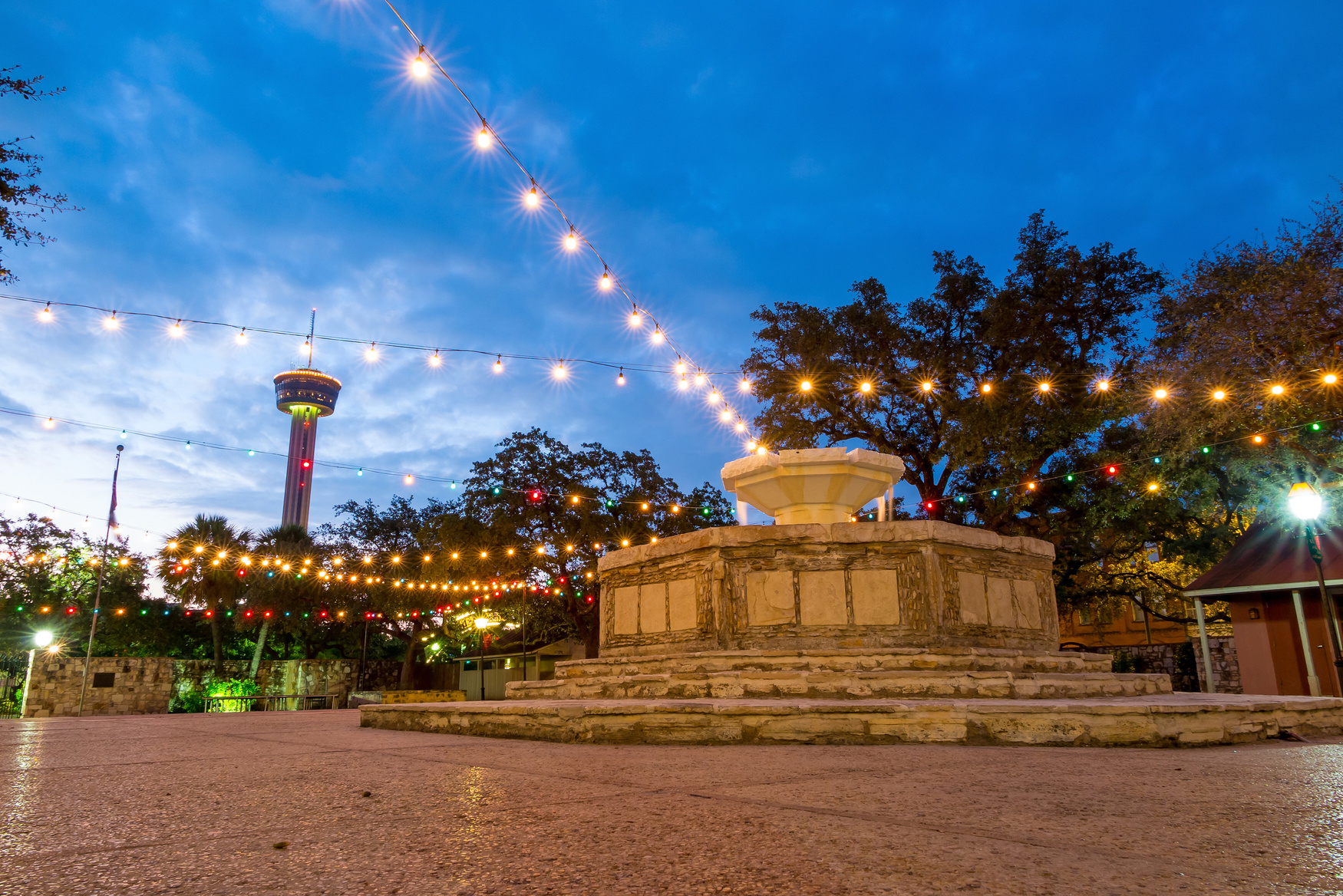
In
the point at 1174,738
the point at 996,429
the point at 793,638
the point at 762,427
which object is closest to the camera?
the point at 1174,738

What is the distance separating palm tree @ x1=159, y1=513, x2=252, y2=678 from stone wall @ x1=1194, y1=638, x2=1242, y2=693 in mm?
27200

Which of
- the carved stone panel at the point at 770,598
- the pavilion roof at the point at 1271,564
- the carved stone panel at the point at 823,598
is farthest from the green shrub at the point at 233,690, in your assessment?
the pavilion roof at the point at 1271,564

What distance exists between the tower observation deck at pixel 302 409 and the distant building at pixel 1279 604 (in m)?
118

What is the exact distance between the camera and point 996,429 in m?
20.1

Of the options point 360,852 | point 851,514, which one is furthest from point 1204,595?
point 360,852

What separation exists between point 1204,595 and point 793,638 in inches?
508

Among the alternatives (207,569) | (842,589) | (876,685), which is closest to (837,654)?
(876,685)

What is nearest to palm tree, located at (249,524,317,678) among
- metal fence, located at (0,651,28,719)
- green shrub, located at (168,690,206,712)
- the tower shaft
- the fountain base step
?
green shrub, located at (168,690,206,712)

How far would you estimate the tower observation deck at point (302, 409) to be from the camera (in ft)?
376

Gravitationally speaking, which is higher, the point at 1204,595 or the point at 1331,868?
the point at 1204,595

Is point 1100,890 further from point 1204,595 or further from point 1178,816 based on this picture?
point 1204,595

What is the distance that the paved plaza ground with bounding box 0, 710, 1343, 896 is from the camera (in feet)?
6.33

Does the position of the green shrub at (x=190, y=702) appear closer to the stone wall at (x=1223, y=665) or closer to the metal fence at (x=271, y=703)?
the metal fence at (x=271, y=703)

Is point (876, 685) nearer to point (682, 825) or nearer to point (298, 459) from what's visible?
point (682, 825)
